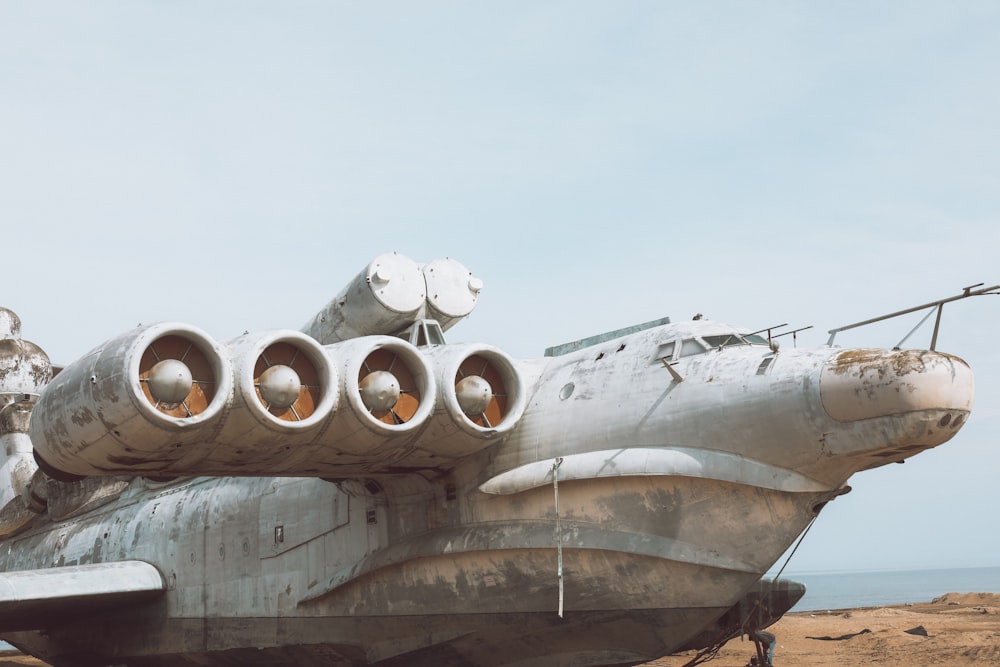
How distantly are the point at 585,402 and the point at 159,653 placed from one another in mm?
8821

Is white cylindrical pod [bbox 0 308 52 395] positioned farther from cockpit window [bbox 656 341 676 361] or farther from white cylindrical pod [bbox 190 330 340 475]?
cockpit window [bbox 656 341 676 361]

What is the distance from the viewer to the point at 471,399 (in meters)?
12.1

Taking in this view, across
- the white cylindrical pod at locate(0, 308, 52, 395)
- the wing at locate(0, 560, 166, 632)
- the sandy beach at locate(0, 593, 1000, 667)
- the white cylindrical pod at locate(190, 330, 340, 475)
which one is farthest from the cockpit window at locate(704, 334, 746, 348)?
the white cylindrical pod at locate(0, 308, 52, 395)

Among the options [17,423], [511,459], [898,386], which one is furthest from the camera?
[17,423]

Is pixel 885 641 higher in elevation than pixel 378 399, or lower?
lower

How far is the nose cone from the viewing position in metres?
10.0

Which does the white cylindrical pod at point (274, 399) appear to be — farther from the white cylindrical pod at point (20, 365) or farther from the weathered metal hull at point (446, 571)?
the white cylindrical pod at point (20, 365)

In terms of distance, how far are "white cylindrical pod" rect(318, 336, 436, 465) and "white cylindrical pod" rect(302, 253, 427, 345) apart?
2.59m

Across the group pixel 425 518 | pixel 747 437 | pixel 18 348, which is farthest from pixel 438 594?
pixel 18 348

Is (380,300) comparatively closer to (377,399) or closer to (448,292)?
(448,292)

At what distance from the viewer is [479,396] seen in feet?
39.9

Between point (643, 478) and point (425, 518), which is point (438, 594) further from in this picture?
point (643, 478)

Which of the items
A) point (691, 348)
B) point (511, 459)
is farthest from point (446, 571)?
point (691, 348)

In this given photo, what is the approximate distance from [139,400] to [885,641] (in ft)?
52.2
